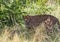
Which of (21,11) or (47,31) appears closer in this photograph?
(47,31)

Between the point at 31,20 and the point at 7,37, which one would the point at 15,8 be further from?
the point at 7,37

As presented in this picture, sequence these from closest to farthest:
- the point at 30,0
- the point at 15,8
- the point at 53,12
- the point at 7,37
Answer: the point at 7,37
the point at 15,8
the point at 53,12
the point at 30,0

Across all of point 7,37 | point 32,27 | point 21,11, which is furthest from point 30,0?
point 7,37

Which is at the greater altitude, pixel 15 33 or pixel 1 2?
pixel 1 2

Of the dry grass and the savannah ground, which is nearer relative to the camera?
the dry grass

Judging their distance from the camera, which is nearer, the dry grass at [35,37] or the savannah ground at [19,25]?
the dry grass at [35,37]

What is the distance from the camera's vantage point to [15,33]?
21.6 ft

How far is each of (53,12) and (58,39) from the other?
7.33ft

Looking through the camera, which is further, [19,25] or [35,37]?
[19,25]

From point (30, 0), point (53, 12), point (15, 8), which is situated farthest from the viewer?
point (30, 0)

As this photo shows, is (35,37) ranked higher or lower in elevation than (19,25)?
lower

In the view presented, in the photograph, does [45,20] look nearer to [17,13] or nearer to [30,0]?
[17,13]

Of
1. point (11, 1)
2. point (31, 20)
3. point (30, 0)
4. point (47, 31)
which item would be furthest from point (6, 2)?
point (30, 0)

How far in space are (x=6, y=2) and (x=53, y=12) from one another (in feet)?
6.23
